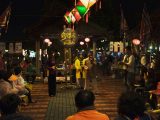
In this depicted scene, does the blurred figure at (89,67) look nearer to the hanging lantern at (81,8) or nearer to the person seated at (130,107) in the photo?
the hanging lantern at (81,8)

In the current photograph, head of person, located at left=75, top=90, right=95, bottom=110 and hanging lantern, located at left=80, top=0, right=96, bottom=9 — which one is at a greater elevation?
hanging lantern, located at left=80, top=0, right=96, bottom=9

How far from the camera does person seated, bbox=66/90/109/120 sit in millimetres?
5270

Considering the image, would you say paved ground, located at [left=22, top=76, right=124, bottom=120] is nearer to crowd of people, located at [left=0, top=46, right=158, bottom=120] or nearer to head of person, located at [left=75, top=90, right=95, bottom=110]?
crowd of people, located at [left=0, top=46, right=158, bottom=120]

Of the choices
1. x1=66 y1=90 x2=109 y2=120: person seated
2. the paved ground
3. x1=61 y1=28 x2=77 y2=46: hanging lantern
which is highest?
x1=61 y1=28 x2=77 y2=46: hanging lantern

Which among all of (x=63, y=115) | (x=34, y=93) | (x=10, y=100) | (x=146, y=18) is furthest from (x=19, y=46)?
(x=10, y=100)

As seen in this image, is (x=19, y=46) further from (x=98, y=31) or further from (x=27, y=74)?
(x=98, y=31)

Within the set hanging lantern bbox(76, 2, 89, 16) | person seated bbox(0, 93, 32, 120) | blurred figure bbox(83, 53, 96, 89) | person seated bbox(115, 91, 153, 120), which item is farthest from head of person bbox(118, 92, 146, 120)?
blurred figure bbox(83, 53, 96, 89)

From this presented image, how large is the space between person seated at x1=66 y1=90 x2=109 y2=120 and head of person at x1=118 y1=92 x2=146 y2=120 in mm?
538

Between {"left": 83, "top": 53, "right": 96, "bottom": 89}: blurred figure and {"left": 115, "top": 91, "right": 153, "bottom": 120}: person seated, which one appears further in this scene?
{"left": 83, "top": 53, "right": 96, "bottom": 89}: blurred figure

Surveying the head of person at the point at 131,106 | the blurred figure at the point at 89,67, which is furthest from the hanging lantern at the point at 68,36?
the head of person at the point at 131,106

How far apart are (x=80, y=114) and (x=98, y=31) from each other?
23.2m

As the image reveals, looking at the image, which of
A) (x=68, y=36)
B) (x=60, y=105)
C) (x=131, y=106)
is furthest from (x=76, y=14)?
(x=131, y=106)

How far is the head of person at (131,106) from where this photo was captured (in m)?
4.80

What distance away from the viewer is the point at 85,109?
5348 mm
